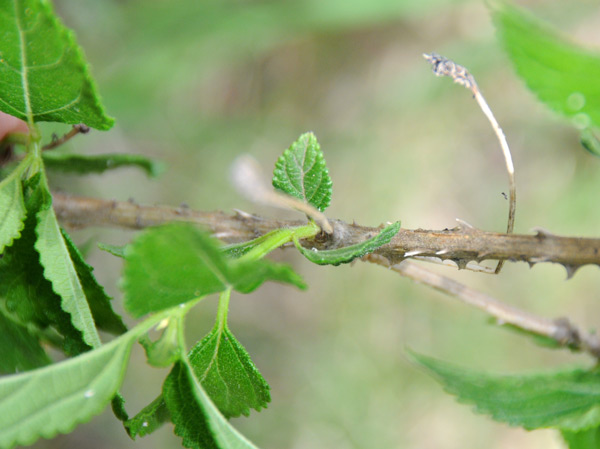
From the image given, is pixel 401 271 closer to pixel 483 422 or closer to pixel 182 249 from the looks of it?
pixel 182 249

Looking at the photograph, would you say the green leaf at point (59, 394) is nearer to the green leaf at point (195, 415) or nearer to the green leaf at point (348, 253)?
the green leaf at point (195, 415)

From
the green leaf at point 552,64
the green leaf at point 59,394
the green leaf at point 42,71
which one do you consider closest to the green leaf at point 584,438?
the green leaf at point 552,64

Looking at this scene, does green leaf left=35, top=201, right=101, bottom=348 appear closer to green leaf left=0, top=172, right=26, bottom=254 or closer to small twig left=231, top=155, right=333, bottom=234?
green leaf left=0, top=172, right=26, bottom=254

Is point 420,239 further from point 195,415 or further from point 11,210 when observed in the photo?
point 11,210

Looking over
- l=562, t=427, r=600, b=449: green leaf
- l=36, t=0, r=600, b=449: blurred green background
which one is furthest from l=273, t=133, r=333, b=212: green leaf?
l=36, t=0, r=600, b=449: blurred green background

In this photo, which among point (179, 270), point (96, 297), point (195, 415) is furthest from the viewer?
point (96, 297)

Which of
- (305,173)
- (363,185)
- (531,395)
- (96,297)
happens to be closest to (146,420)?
(96,297)
